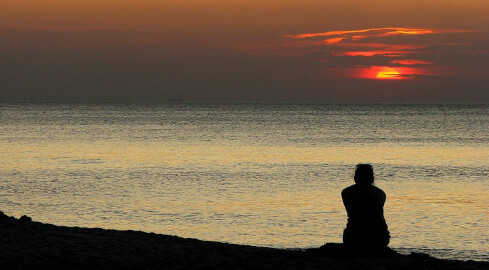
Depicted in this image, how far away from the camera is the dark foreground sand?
1163 centimetres

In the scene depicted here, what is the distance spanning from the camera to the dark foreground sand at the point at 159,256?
11633 millimetres

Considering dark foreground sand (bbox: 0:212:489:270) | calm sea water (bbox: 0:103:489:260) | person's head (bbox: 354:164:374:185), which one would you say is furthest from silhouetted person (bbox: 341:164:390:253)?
calm sea water (bbox: 0:103:489:260)

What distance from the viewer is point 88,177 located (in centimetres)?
4256

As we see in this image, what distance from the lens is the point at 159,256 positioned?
12.7 m

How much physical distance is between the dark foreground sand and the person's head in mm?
1221

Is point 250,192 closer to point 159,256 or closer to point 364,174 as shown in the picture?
point 159,256

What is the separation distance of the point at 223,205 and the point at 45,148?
39817 millimetres

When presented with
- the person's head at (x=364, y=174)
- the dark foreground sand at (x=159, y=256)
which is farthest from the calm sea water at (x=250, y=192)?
the person's head at (x=364, y=174)

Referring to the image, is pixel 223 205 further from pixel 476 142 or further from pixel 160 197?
pixel 476 142

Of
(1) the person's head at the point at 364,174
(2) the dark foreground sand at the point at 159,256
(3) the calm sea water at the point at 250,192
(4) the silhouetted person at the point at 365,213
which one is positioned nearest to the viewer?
(1) the person's head at the point at 364,174

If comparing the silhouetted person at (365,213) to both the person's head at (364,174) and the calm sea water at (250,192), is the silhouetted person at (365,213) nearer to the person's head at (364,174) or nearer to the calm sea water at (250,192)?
the person's head at (364,174)

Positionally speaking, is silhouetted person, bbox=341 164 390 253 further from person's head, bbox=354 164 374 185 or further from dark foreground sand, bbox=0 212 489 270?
dark foreground sand, bbox=0 212 489 270

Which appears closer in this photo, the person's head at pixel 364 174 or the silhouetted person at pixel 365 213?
the person's head at pixel 364 174

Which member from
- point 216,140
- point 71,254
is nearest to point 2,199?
point 71,254
